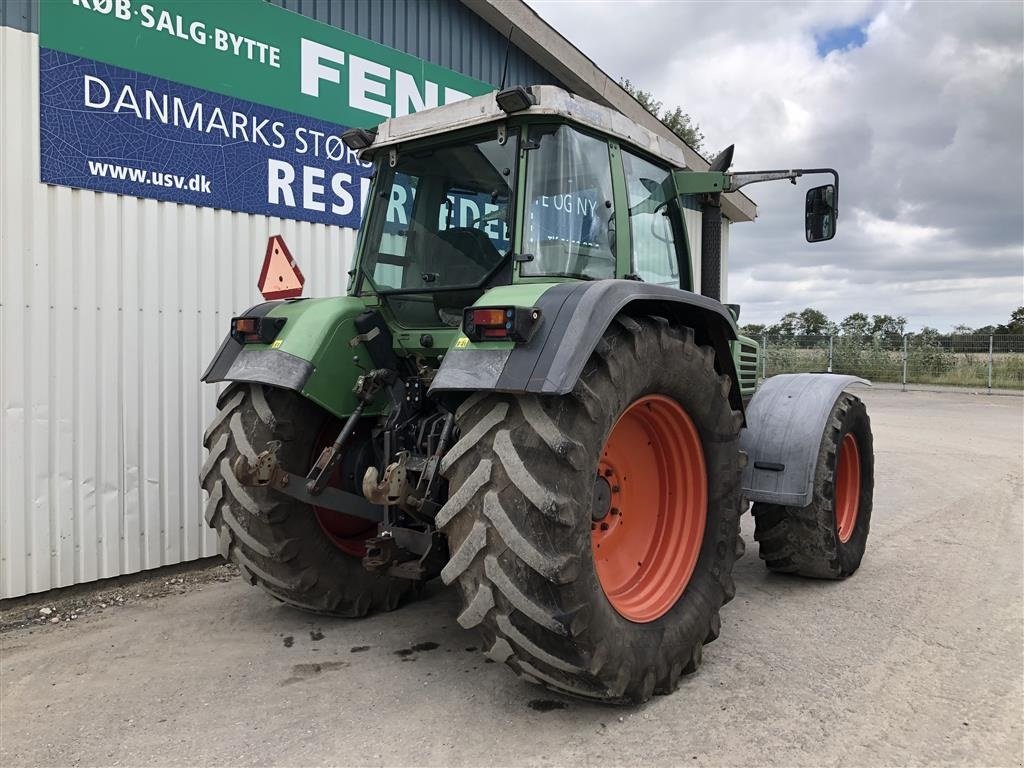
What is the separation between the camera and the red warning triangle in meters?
4.57

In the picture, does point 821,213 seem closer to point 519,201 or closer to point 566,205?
point 566,205

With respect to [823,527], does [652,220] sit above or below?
above

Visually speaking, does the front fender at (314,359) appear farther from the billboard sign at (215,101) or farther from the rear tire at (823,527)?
the rear tire at (823,527)

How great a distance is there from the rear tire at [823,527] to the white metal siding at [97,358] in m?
3.86

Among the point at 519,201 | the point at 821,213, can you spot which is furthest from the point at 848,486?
the point at 519,201

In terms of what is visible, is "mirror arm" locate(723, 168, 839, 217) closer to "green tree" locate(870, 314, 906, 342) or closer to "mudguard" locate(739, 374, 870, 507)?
"mudguard" locate(739, 374, 870, 507)

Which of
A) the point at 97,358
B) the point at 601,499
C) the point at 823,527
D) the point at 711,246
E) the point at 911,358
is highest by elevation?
the point at 711,246

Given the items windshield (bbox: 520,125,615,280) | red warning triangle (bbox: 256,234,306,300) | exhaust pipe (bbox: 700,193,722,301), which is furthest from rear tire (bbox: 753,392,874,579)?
red warning triangle (bbox: 256,234,306,300)

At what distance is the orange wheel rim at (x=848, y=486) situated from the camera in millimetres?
5059

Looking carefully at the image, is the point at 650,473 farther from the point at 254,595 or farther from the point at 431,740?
the point at 254,595

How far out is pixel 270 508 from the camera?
3.62 metres

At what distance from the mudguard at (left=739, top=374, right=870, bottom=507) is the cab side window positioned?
3.61 ft

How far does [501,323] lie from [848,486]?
11.7 ft

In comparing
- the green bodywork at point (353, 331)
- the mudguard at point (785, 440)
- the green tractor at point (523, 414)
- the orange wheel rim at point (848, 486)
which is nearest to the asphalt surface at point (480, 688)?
the green tractor at point (523, 414)
